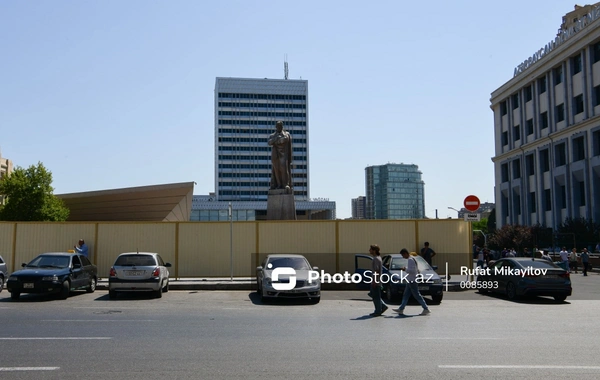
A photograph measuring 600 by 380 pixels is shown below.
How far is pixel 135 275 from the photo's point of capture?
56.5ft

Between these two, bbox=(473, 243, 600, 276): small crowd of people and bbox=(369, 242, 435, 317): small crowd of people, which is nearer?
bbox=(369, 242, 435, 317): small crowd of people

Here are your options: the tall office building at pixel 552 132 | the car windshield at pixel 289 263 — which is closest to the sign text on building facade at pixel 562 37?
the tall office building at pixel 552 132

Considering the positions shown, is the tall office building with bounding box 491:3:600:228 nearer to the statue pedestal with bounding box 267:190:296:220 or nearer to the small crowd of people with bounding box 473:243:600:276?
the small crowd of people with bounding box 473:243:600:276

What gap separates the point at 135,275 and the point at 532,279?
464 inches

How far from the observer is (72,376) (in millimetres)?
6930

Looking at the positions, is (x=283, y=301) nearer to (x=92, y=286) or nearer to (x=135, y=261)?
(x=135, y=261)

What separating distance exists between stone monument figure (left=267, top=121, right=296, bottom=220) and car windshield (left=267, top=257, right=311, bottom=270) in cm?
900

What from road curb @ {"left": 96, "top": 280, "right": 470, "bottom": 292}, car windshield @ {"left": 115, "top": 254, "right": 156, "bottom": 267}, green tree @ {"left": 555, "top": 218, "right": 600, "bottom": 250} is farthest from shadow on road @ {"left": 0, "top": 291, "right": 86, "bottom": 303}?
green tree @ {"left": 555, "top": 218, "right": 600, "bottom": 250}

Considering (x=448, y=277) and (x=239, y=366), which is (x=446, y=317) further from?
(x=448, y=277)

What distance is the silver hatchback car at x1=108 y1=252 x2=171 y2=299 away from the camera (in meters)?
17.2

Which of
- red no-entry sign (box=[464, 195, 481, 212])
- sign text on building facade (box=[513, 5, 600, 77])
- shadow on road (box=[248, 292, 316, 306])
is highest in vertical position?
sign text on building facade (box=[513, 5, 600, 77])

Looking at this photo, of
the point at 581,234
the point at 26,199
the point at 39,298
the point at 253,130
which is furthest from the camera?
the point at 253,130

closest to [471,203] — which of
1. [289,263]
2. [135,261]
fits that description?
[289,263]

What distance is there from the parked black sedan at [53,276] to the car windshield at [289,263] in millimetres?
5959
